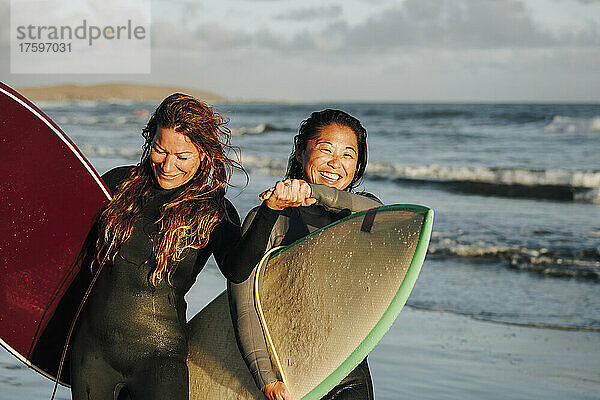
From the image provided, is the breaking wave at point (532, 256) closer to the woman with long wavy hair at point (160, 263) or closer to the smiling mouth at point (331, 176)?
the smiling mouth at point (331, 176)

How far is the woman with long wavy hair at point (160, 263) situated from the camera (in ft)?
7.41

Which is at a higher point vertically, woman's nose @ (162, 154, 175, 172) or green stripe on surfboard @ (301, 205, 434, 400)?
woman's nose @ (162, 154, 175, 172)

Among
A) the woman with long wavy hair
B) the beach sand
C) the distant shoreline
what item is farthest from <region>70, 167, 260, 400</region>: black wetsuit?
the distant shoreline

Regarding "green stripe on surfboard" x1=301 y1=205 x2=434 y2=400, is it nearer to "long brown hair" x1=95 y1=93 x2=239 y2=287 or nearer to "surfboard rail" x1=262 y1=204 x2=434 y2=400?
"surfboard rail" x1=262 y1=204 x2=434 y2=400

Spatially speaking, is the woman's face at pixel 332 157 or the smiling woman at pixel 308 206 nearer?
the smiling woman at pixel 308 206

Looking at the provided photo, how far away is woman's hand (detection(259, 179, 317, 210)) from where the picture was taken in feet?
6.81

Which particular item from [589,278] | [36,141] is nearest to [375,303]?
[36,141]

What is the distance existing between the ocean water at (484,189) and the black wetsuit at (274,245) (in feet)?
1.73

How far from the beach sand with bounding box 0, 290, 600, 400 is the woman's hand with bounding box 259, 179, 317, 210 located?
2.25 meters

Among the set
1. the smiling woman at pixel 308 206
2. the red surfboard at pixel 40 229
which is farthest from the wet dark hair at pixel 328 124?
the red surfboard at pixel 40 229

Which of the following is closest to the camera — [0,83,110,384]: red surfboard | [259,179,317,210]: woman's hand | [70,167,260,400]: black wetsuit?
[259,179,317,210]: woman's hand

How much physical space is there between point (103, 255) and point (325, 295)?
0.68 meters

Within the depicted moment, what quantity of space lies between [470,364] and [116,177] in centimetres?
287

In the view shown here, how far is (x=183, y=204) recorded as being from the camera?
231 centimetres
